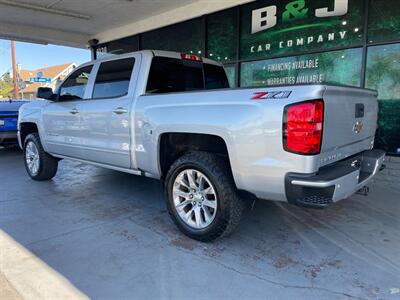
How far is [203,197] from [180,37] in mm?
7223

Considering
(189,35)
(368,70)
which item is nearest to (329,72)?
(368,70)

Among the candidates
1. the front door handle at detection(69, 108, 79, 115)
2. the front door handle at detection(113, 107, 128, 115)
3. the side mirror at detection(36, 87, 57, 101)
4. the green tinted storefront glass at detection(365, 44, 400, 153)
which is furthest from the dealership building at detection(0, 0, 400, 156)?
the side mirror at detection(36, 87, 57, 101)

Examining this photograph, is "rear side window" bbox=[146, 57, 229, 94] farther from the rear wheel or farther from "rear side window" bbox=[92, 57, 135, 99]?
the rear wheel

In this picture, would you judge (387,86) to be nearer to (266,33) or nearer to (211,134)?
(266,33)

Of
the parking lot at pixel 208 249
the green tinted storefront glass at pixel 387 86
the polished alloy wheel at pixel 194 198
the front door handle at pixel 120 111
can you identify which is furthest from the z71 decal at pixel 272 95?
the green tinted storefront glass at pixel 387 86

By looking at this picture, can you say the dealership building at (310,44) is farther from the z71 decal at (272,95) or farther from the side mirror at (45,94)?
the side mirror at (45,94)

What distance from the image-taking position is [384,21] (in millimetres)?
5934

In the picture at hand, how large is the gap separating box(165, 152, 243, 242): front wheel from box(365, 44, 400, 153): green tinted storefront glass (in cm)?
421

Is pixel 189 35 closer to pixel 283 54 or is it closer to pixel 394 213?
pixel 283 54

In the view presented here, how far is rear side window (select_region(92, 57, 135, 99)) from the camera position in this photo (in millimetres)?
4207

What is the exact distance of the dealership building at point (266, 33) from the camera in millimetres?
6039

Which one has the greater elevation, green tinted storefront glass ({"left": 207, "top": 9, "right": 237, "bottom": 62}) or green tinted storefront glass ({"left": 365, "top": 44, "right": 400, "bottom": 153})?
green tinted storefront glass ({"left": 207, "top": 9, "right": 237, "bottom": 62})

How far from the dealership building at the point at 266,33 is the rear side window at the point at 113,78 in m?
3.37

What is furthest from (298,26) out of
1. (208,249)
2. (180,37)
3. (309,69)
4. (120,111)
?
(208,249)
